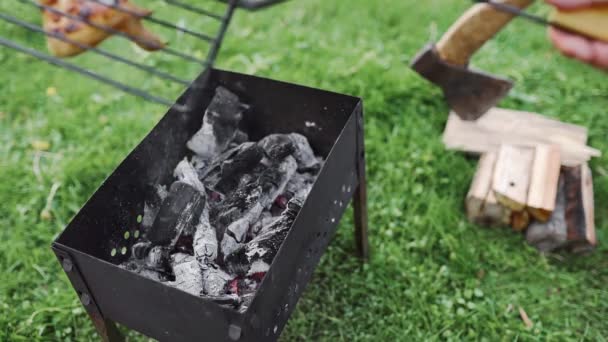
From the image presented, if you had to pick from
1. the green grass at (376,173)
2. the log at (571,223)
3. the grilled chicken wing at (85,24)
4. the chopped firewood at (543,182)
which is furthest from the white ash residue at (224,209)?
the log at (571,223)

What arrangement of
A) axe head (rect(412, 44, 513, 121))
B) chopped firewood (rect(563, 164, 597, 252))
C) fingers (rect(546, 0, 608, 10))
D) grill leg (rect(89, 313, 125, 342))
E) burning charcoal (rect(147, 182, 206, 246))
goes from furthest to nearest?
axe head (rect(412, 44, 513, 121))
chopped firewood (rect(563, 164, 597, 252))
burning charcoal (rect(147, 182, 206, 246))
grill leg (rect(89, 313, 125, 342))
fingers (rect(546, 0, 608, 10))

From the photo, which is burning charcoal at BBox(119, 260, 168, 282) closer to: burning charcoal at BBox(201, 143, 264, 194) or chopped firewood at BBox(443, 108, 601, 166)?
burning charcoal at BBox(201, 143, 264, 194)

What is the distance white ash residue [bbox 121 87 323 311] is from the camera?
1560 mm

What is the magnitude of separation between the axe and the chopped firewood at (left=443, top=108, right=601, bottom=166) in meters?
0.11

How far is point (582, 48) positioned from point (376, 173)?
4.98 ft

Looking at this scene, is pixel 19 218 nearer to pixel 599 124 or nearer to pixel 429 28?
pixel 429 28

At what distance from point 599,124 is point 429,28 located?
3.87 feet

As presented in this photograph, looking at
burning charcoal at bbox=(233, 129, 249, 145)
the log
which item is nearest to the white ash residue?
burning charcoal at bbox=(233, 129, 249, 145)

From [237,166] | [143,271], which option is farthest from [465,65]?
[143,271]

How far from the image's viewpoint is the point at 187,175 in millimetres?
1772

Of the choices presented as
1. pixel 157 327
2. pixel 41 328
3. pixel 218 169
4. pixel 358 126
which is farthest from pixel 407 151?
pixel 41 328

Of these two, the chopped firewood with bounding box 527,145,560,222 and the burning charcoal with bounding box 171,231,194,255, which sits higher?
the chopped firewood with bounding box 527,145,560,222

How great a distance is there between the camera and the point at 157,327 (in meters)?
1.42

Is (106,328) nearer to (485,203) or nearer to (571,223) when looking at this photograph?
(485,203)
